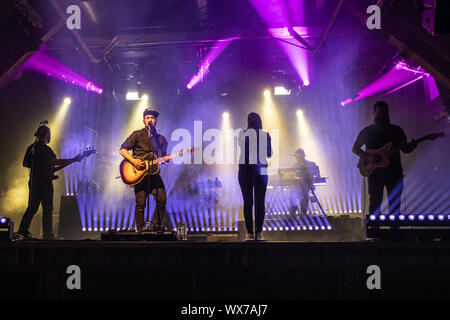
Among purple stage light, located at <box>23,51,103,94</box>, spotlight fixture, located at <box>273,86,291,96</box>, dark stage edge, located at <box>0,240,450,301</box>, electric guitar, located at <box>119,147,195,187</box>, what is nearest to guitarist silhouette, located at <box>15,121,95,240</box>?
electric guitar, located at <box>119,147,195,187</box>

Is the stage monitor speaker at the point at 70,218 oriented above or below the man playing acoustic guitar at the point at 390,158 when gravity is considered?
below

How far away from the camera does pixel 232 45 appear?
10094 millimetres

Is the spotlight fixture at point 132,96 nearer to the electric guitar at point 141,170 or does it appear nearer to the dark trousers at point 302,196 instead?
the dark trousers at point 302,196

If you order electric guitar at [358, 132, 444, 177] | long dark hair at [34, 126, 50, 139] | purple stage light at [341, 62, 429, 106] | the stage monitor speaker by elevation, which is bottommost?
the stage monitor speaker

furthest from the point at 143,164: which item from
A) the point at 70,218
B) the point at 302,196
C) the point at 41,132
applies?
the point at 302,196

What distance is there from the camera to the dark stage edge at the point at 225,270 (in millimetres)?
4117

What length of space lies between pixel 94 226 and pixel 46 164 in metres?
2.95

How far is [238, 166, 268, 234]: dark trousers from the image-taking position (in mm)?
5438

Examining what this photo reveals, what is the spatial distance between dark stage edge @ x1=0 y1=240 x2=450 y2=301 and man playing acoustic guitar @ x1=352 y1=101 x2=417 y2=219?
132cm

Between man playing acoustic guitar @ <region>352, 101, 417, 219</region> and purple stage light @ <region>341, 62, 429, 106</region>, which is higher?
purple stage light @ <region>341, 62, 429, 106</region>

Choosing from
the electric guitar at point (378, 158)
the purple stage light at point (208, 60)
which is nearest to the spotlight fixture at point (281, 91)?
the purple stage light at point (208, 60)

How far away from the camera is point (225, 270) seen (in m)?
4.20

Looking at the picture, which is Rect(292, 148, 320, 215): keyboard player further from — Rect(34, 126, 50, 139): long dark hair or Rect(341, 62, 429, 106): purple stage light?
Rect(34, 126, 50, 139): long dark hair

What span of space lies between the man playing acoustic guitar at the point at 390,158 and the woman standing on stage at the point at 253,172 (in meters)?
1.50
